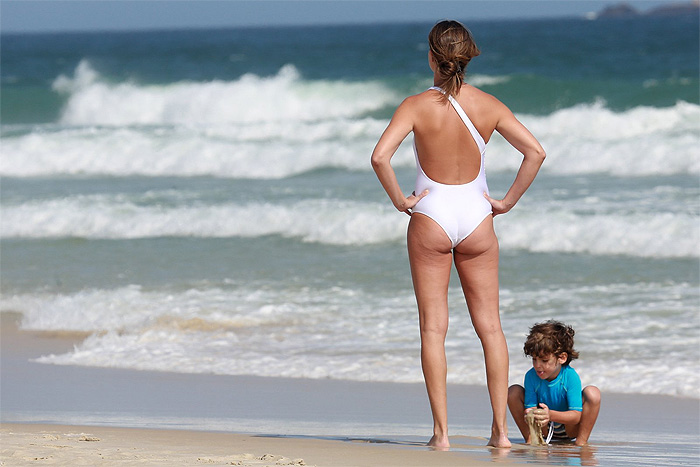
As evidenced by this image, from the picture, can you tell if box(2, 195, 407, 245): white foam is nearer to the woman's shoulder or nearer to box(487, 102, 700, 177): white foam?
box(487, 102, 700, 177): white foam

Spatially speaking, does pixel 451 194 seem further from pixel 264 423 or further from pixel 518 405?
pixel 264 423

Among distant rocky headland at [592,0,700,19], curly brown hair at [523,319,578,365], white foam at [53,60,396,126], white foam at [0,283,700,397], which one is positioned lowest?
curly brown hair at [523,319,578,365]

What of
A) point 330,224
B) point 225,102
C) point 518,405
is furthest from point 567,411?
point 225,102

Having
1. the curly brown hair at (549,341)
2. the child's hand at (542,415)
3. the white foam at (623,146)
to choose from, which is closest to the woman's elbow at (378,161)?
the curly brown hair at (549,341)

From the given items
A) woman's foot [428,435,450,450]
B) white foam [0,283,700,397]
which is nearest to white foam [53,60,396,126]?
white foam [0,283,700,397]

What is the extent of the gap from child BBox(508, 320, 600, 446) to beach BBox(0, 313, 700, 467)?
0.12 meters

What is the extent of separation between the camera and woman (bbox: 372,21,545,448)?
12.4 feet

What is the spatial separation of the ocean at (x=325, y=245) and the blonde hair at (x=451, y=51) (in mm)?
2390

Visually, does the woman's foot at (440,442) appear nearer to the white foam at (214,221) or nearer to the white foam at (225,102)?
the white foam at (214,221)

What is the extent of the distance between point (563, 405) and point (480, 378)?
1.62m

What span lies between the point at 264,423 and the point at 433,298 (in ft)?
4.31

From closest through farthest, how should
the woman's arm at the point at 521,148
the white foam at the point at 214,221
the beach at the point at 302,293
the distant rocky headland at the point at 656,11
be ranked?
the woman's arm at the point at 521,148 → the beach at the point at 302,293 → the white foam at the point at 214,221 → the distant rocky headland at the point at 656,11

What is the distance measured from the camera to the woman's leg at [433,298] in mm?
3918

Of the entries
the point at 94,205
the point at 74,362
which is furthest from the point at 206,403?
the point at 94,205
